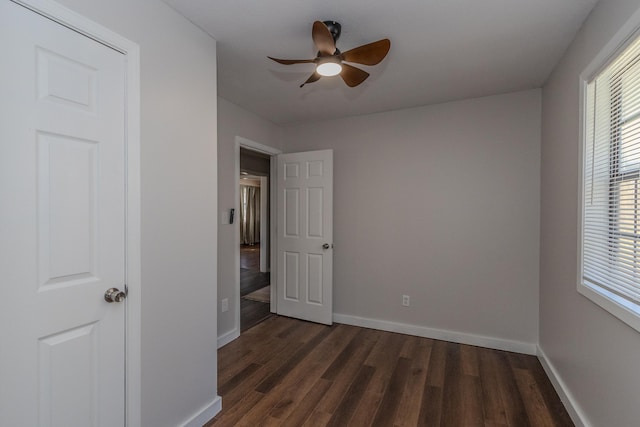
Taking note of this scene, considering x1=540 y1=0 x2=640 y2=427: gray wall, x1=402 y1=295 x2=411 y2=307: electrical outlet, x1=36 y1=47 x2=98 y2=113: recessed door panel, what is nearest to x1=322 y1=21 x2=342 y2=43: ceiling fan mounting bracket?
x1=36 y1=47 x2=98 y2=113: recessed door panel

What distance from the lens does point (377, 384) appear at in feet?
7.44

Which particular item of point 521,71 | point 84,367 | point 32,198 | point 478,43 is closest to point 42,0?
point 32,198

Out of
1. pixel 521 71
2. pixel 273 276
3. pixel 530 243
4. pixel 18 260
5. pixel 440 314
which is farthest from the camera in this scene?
pixel 273 276

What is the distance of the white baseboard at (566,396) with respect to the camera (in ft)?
5.69

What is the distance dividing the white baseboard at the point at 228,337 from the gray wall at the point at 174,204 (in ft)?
3.26

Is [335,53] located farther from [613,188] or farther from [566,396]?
[566,396]

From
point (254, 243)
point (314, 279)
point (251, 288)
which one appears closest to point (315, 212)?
point (314, 279)

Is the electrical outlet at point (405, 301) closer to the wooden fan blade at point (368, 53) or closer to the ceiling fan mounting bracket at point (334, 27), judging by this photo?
the wooden fan blade at point (368, 53)

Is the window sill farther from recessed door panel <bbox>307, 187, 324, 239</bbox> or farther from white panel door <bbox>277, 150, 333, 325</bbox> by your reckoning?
recessed door panel <bbox>307, 187, 324, 239</bbox>

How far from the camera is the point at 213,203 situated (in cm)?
196

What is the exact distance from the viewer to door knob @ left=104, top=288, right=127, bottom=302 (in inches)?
54.0

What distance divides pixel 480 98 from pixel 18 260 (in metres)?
3.53

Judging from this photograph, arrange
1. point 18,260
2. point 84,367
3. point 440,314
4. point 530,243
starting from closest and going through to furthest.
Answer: point 18,260 < point 84,367 < point 530,243 < point 440,314

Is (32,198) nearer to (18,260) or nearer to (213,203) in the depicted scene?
(18,260)
